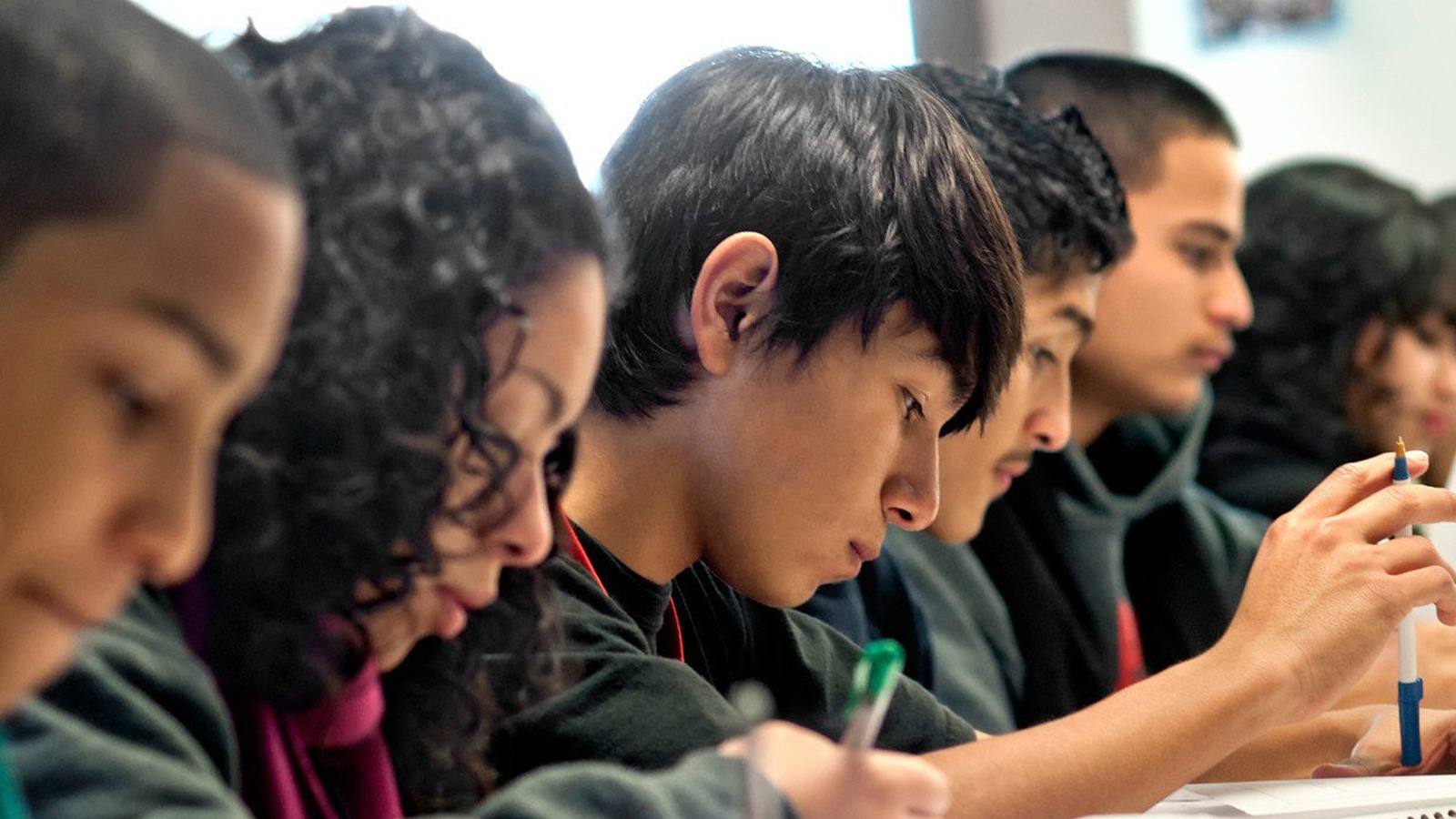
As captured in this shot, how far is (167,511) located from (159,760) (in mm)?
107

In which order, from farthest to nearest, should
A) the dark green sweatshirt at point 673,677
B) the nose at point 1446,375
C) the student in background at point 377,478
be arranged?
the nose at point 1446,375 → the dark green sweatshirt at point 673,677 → the student in background at point 377,478

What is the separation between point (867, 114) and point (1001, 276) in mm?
113

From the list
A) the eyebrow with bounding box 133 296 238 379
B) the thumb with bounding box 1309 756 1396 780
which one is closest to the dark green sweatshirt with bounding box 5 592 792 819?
the eyebrow with bounding box 133 296 238 379

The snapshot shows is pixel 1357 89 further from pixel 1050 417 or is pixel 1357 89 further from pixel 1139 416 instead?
pixel 1050 417

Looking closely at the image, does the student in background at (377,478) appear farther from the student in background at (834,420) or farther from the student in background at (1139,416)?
the student in background at (1139,416)

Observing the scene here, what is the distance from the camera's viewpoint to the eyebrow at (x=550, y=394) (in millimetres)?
575

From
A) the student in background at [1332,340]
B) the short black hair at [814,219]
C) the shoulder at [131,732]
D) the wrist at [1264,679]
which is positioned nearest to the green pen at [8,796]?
the shoulder at [131,732]

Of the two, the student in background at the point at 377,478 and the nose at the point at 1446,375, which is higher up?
the student in background at the point at 377,478

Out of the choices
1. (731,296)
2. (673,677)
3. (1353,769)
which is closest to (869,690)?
(673,677)

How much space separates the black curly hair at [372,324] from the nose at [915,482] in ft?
0.96

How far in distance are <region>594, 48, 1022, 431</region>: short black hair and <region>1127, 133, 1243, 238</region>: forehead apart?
2.27 ft

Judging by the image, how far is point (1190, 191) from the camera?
1557 mm

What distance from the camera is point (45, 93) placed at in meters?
0.40

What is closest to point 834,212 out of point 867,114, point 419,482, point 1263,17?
point 867,114
